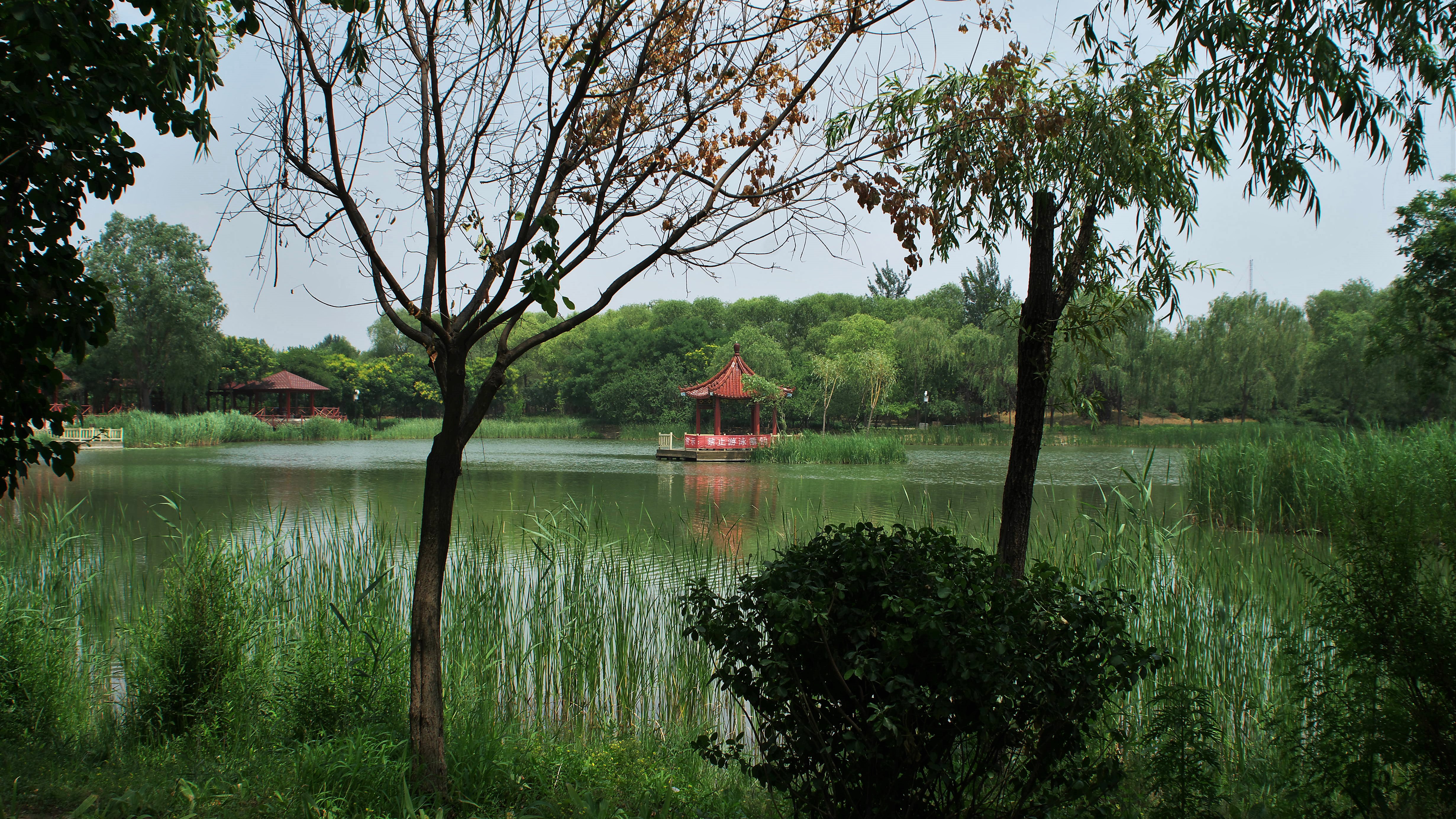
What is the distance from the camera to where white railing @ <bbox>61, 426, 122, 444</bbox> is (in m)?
20.3

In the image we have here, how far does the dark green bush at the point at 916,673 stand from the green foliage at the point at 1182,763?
0.35 meters

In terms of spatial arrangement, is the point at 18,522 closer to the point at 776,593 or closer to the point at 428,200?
the point at 428,200

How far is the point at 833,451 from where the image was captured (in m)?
19.3

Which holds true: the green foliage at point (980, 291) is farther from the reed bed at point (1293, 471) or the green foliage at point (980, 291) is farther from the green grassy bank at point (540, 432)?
the reed bed at point (1293, 471)

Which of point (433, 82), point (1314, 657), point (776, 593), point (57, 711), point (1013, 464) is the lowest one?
point (57, 711)

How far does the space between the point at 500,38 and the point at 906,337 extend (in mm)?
28936

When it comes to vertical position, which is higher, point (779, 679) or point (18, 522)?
point (779, 679)

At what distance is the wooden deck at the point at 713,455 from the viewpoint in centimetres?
2056

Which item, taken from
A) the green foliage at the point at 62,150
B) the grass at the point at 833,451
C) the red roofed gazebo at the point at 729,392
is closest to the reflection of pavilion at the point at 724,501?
the grass at the point at 833,451

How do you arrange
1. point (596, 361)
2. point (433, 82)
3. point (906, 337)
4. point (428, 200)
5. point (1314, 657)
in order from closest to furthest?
point (433, 82) → point (428, 200) → point (1314, 657) → point (906, 337) → point (596, 361)

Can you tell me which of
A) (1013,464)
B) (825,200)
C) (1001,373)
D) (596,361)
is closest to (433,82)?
(825,200)

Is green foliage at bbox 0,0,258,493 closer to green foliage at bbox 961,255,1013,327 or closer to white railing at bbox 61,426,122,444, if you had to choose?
white railing at bbox 61,426,122,444

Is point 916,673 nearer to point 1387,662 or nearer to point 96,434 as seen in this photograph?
point 1387,662

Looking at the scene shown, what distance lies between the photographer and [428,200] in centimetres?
211
